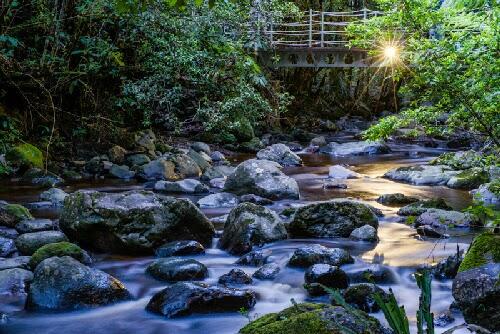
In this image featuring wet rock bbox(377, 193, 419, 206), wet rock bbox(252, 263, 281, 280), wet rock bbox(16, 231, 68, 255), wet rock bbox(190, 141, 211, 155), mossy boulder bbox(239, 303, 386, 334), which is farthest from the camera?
wet rock bbox(190, 141, 211, 155)

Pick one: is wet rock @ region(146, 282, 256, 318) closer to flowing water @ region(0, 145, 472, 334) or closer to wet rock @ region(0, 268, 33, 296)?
flowing water @ region(0, 145, 472, 334)

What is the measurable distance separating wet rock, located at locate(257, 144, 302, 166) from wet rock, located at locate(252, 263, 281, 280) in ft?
26.9

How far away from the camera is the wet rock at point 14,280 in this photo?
4863 millimetres

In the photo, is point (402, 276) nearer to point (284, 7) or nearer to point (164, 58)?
point (164, 58)

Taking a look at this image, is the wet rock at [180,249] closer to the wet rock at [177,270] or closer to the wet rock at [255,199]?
the wet rock at [177,270]

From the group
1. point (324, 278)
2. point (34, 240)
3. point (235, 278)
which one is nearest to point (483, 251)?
point (324, 278)

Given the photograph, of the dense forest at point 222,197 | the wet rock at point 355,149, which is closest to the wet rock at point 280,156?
the dense forest at point 222,197

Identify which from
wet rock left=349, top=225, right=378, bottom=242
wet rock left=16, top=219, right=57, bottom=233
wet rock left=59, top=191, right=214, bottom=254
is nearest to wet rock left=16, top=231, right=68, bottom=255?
wet rock left=59, top=191, right=214, bottom=254

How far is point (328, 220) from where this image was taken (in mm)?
6859

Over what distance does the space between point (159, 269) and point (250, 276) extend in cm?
90

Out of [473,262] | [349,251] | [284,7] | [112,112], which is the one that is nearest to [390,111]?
[284,7]

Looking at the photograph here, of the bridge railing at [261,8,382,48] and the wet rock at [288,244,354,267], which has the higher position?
the bridge railing at [261,8,382,48]

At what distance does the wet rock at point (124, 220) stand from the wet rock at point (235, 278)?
3.89ft

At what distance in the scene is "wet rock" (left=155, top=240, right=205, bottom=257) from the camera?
6.04m
